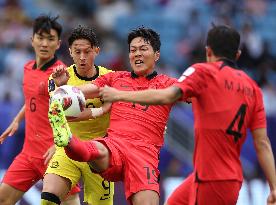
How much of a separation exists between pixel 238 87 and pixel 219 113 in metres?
0.27

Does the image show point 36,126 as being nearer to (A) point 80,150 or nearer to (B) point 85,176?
(B) point 85,176

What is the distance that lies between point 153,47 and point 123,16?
9808mm

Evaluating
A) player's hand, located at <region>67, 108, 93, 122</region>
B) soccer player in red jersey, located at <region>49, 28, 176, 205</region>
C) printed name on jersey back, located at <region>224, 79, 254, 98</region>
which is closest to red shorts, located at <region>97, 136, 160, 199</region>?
soccer player in red jersey, located at <region>49, 28, 176, 205</region>

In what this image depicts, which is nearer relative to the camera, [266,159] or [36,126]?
[266,159]

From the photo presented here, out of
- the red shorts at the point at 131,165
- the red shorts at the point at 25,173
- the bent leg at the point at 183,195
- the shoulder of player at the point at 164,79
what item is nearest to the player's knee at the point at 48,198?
the red shorts at the point at 131,165

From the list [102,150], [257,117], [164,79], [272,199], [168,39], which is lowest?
[272,199]

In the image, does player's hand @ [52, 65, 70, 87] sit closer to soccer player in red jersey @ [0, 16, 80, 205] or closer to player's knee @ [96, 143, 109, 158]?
player's knee @ [96, 143, 109, 158]

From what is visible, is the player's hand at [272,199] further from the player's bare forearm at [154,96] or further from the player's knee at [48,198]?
the player's knee at [48,198]

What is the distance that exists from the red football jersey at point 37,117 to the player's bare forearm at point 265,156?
9.76 ft

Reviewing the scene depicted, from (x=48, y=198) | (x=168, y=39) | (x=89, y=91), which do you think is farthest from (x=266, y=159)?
(x=168, y=39)

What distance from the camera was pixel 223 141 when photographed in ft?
24.6

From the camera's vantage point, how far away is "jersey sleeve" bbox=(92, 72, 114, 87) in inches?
357

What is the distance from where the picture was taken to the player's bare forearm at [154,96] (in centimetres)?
732

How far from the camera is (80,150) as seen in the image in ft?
26.0
